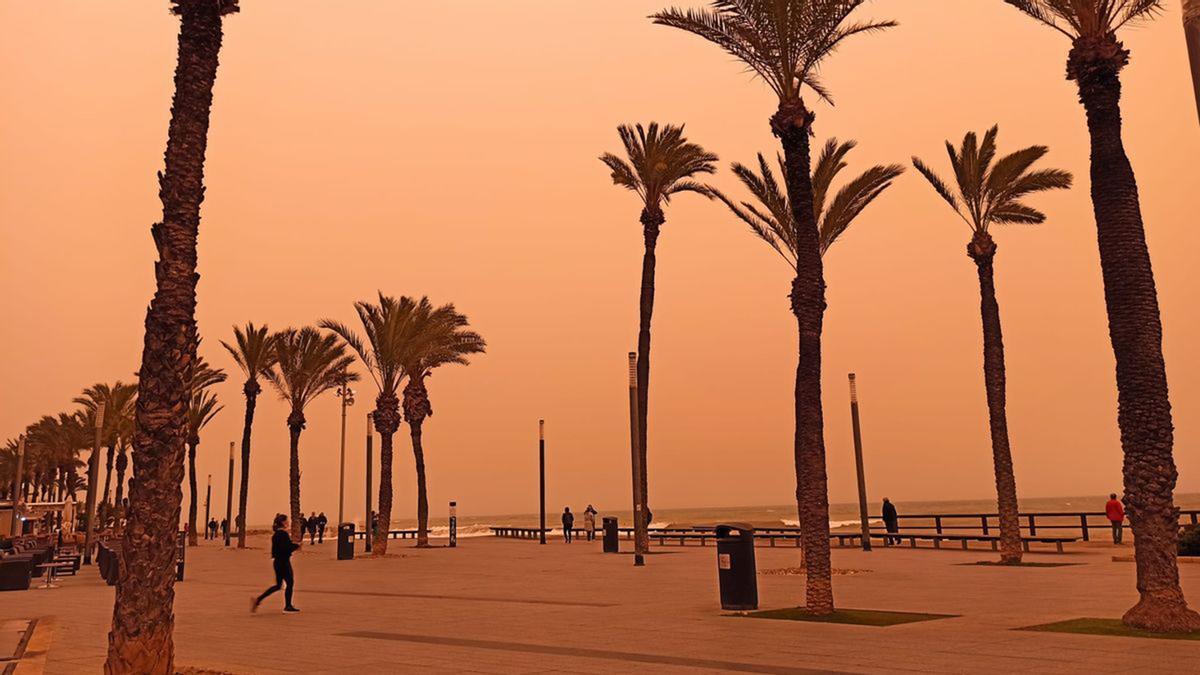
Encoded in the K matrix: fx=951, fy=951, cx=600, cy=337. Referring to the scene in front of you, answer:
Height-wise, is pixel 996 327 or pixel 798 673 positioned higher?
pixel 996 327

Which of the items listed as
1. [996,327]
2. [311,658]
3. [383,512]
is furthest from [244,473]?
[311,658]

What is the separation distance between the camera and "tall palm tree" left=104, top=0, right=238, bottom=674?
8.98 metres

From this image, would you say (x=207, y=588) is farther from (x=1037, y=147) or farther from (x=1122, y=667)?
(x=1037, y=147)

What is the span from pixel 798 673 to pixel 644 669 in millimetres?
1500

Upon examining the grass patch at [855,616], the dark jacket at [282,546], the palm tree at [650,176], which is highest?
the palm tree at [650,176]

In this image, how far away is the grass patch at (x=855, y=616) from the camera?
13336mm

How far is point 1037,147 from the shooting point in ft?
81.8

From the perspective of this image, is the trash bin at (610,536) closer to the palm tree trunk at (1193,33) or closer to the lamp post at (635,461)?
the lamp post at (635,461)

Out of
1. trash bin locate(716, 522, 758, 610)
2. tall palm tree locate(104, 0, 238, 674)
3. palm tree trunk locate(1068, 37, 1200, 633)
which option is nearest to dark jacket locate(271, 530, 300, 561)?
tall palm tree locate(104, 0, 238, 674)

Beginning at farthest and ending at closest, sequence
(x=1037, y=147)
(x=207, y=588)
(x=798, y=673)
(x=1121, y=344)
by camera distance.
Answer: (x=1037, y=147) → (x=207, y=588) → (x=1121, y=344) → (x=798, y=673)

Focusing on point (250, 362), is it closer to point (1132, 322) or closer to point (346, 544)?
point (346, 544)

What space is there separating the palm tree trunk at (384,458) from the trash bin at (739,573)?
22.4 meters

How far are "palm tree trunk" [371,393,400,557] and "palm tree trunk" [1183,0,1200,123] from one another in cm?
3214

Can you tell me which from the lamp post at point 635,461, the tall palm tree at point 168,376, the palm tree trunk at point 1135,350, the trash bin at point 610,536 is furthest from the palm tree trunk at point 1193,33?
the trash bin at point 610,536
